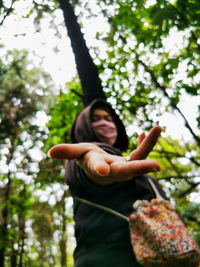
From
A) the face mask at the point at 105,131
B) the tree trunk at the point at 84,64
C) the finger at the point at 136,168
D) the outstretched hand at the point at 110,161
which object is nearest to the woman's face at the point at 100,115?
the face mask at the point at 105,131

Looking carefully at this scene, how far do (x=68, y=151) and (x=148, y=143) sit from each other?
38 centimetres

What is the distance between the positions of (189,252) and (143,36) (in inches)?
78.1

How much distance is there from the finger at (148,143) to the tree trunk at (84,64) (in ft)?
5.85

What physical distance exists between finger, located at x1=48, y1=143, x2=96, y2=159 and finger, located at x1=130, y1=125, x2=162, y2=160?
0.80ft

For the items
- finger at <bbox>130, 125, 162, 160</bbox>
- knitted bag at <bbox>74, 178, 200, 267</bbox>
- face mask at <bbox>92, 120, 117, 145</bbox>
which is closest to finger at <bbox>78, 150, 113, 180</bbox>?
finger at <bbox>130, 125, 162, 160</bbox>

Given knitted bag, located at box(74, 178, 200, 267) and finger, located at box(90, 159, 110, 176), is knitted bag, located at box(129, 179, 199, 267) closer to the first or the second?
knitted bag, located at box(74, 178, 200, 267)

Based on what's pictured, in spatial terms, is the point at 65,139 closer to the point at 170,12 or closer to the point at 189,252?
the point at 170,12

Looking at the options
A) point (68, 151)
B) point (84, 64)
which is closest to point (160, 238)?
point (68, 151)

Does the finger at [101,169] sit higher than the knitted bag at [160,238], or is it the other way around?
the finger at [101,169]

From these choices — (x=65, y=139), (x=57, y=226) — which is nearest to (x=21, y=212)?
(x=65, y=139)

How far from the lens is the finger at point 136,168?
0.89m

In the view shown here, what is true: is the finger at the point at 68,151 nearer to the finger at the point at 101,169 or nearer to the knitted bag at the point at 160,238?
the finger at the point at 101,169

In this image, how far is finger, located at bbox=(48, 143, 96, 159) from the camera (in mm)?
919

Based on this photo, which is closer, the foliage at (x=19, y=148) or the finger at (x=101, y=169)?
the finger at (x=101, y=169)
